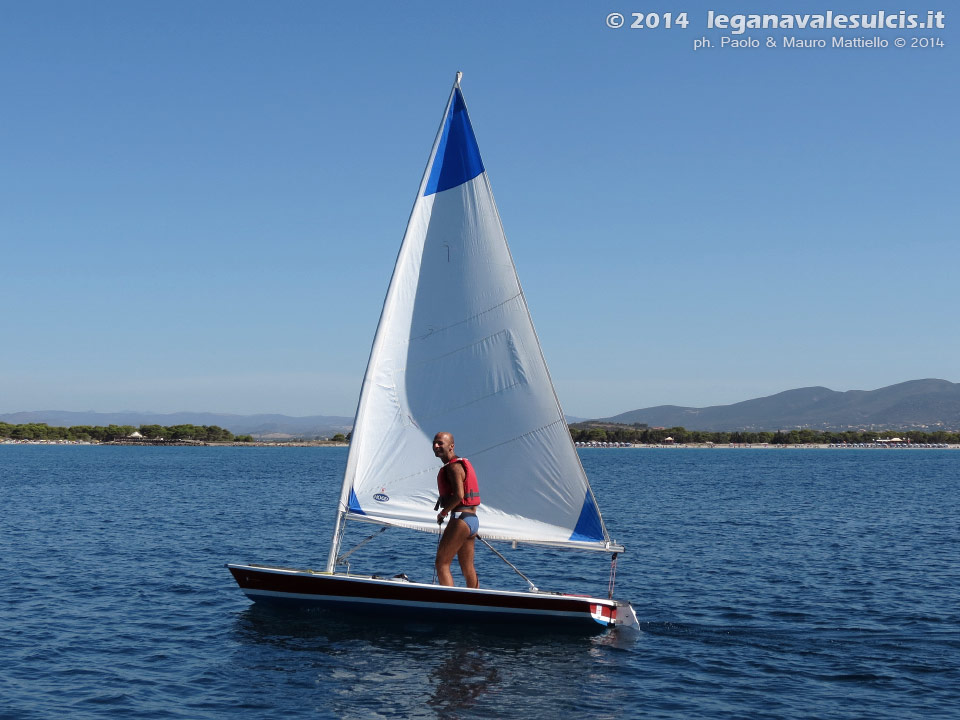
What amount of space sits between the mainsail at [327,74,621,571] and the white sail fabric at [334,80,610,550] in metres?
0.02

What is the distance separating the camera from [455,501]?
1659 cm

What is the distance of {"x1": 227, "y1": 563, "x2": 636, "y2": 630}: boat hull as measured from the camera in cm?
1694

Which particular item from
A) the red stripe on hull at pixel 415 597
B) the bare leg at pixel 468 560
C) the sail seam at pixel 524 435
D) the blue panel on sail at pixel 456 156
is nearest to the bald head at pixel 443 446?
the sail seam at pixel 524 435

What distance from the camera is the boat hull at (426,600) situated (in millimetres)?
16938

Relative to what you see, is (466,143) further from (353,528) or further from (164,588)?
(353,528)

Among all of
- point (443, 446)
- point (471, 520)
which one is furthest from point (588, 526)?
point (443, 446)

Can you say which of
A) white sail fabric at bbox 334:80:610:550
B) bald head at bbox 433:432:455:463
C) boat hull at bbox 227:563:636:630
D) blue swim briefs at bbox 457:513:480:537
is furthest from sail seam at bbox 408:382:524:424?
boat hull at bbox 227:563:636:630

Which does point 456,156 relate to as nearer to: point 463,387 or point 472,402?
point 463,387

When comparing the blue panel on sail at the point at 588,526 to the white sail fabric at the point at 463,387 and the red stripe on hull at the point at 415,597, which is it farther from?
the red stripe on hull at the point at 415,597

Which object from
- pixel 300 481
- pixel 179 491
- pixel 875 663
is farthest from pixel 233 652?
pixel 300 481

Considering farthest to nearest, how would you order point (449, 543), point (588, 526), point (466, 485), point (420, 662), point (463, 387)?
1. point (463, 387)
2. point (588, 526)
3. point (449, 543)
4. point (466, 485)
5. point (420, 662)

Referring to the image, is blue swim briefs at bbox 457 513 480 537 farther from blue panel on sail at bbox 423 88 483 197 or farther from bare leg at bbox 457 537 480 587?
blue panel on sail at bbox 423 88 483 197

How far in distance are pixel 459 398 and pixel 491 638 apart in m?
4.87

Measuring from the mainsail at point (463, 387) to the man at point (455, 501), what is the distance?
74 centimetres
